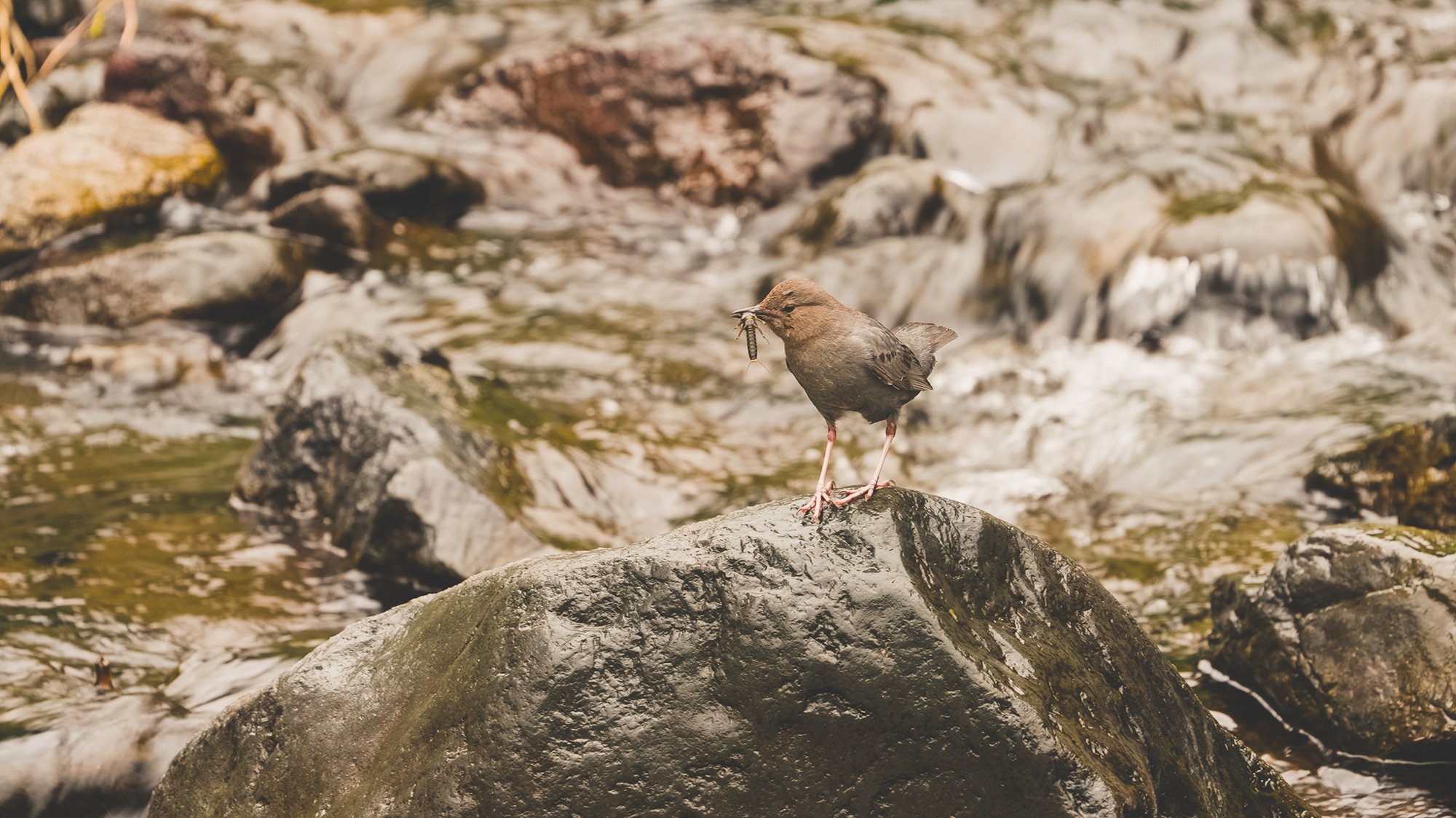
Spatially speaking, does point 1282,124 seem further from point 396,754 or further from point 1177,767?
point 396,754

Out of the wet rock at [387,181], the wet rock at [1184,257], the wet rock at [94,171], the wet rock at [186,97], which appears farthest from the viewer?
the wet rock at [186,97]

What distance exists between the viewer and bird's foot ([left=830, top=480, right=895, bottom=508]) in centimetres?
309

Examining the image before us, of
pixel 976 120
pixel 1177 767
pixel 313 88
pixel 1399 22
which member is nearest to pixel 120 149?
pixel 313 88

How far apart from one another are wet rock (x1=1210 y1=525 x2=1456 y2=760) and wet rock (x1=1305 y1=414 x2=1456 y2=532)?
1450 mm

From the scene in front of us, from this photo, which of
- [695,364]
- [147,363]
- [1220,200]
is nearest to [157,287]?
[147,363]

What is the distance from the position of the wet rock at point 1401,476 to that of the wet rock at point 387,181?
8653 millimetres

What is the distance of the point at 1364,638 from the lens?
4219mm

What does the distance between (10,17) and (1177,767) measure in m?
14.9

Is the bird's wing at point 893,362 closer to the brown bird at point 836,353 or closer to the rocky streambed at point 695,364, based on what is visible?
the brown bird at point 836,353

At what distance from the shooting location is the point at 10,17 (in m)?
13.9

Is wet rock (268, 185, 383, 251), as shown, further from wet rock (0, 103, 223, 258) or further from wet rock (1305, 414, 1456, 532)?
wet rock (1305, 414, 1456, 532)

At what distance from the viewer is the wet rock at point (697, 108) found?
42.2 feet

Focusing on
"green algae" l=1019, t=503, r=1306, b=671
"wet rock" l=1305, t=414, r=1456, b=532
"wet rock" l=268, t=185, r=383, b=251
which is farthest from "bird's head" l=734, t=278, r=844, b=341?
"wet rock" l=268, t=185, r=383, b=251

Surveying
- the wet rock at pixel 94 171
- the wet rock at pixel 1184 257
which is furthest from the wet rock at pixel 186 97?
the wet rock at pixel 1184 257
